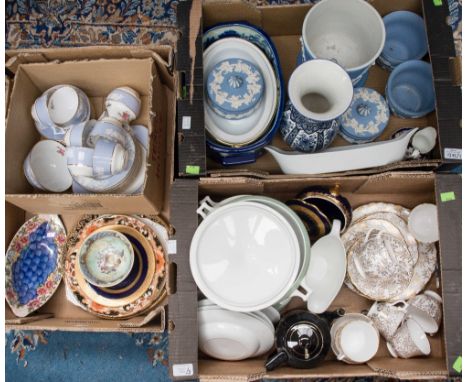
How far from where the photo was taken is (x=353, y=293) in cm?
97

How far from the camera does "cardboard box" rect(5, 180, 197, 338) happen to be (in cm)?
80

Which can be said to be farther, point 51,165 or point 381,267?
point 51,165

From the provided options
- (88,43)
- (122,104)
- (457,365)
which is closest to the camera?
(457,365)

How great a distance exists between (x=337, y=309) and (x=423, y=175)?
1.13 feet

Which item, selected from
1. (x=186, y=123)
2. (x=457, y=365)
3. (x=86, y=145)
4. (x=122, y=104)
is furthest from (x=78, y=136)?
(x=457, y=365)

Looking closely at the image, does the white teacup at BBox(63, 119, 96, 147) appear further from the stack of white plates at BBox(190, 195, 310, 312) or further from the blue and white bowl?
the blue and white bowl

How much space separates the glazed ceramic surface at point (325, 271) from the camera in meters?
0.88

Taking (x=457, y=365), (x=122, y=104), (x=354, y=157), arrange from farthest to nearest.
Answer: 1. (x=122, y=104)
2. (x=354, y=157)
3. (x=457, y=365)

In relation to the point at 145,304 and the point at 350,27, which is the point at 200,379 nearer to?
the point at 145,304

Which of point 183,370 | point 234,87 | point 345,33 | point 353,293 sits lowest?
point 183,370

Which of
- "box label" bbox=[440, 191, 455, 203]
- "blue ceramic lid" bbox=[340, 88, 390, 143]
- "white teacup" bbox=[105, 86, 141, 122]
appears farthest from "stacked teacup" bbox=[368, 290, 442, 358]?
"white teacup" bbox=[105, 86, 141, 122]

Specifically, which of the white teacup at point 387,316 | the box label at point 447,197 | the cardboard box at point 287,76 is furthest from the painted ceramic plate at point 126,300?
the box label at point 447,197

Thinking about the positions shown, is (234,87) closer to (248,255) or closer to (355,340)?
(248,255)

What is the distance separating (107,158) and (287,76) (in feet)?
1.54
